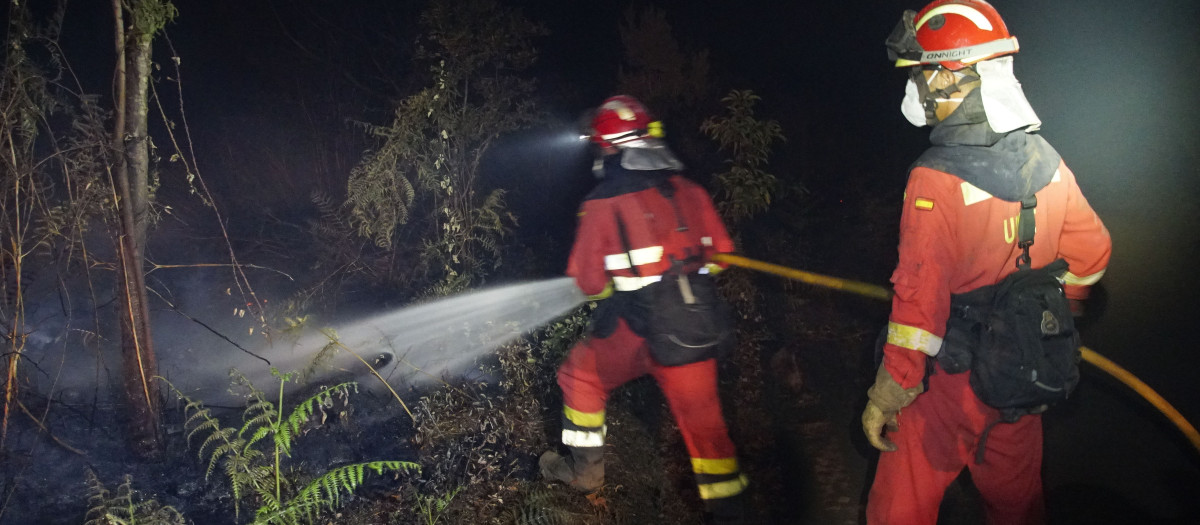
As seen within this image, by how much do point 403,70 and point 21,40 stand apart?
4773 millimetres

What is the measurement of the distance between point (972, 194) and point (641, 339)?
1697 millimetres

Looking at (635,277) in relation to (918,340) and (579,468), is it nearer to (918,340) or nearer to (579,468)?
(579,468)

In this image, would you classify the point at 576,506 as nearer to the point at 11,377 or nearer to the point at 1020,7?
the point at 11,377

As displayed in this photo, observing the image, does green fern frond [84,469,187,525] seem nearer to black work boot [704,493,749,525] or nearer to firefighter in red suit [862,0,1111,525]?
black work boot [704,493,749,525]

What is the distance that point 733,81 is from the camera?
811cm

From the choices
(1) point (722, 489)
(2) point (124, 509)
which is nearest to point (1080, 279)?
(1) point (722, 489)

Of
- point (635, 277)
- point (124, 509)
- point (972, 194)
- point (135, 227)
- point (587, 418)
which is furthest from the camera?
point (135, 227)

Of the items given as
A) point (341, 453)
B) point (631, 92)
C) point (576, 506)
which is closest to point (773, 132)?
point (631, 92)

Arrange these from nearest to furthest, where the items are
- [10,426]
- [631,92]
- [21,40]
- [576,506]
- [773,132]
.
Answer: [21,40] → [576,506] → [10,426] → [773,132] → [631,92]

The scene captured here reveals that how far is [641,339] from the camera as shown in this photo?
3.65 meters

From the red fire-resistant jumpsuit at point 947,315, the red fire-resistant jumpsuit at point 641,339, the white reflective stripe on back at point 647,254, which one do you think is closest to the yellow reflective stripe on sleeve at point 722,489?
the red fire-resistant jumpsuit at point 641,339

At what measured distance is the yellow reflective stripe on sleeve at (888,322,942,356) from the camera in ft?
8.59

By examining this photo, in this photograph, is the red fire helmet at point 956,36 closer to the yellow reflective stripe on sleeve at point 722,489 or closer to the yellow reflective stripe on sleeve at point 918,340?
the yellow reflective stripe on sleeve at point 918,340

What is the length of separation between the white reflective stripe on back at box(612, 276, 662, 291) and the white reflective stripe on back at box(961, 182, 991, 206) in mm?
1443
